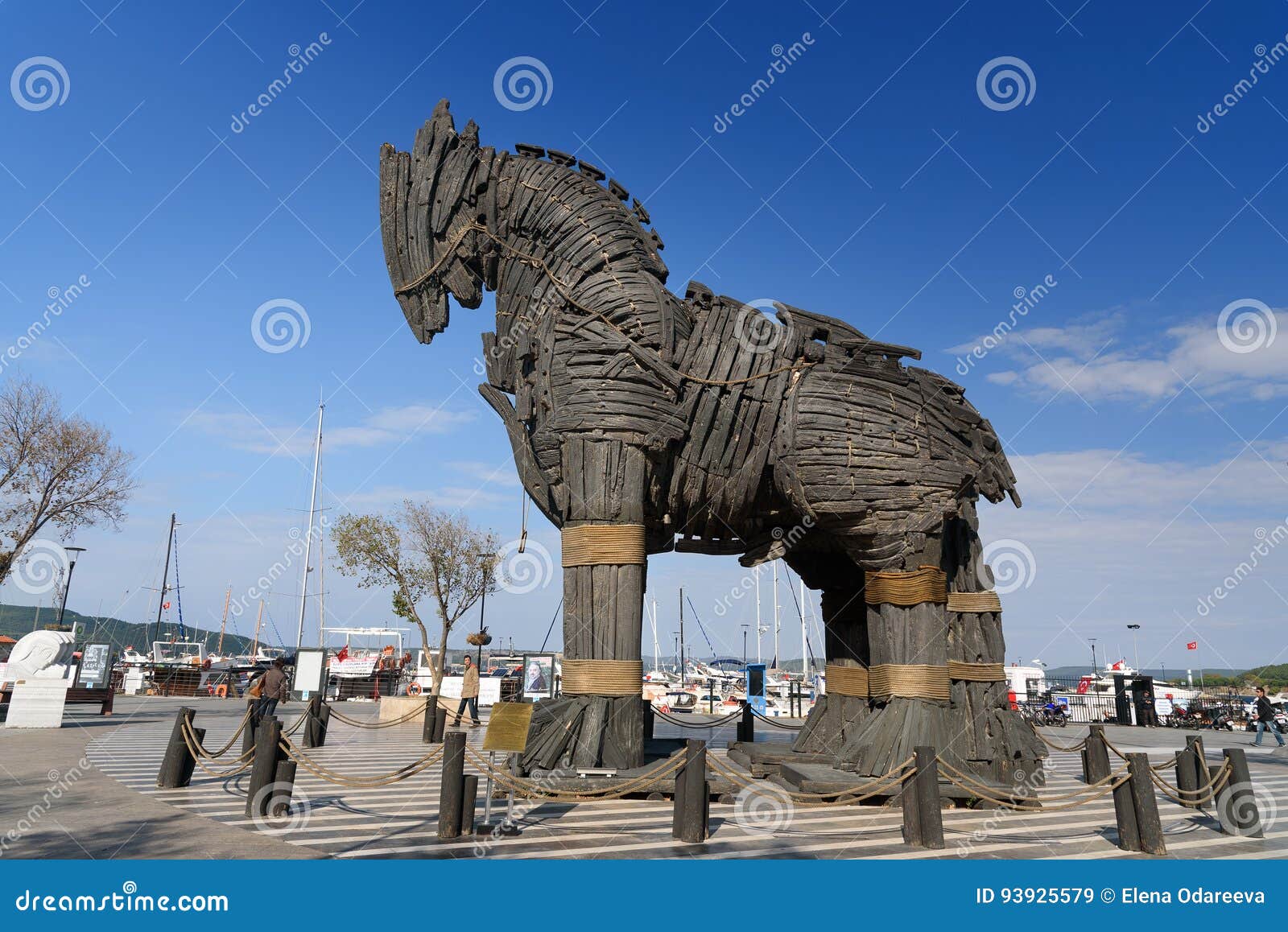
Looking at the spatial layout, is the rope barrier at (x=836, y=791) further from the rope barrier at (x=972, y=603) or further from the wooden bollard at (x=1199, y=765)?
the wooden bollard at (x=1199, y=765)

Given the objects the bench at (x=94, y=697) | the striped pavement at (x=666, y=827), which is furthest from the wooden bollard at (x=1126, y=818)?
the bench at (x=94, y=697)

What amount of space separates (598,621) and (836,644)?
3582mm

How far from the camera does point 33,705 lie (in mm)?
13312

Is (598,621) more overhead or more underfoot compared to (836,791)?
more overhead

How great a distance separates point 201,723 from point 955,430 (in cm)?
1461

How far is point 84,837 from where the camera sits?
5.35 m

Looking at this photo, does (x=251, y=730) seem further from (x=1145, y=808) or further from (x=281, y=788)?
(x=1145, y=808)

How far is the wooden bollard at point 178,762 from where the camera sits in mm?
7383

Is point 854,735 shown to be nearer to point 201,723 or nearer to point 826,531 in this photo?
point 826,531

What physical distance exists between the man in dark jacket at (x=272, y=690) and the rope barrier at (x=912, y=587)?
8267 mm

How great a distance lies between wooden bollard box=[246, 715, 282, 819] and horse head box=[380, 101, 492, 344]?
398 centimetres

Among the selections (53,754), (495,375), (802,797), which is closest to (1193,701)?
(802,797)

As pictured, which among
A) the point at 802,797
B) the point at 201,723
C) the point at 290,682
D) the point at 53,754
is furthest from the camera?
the point at 290,682

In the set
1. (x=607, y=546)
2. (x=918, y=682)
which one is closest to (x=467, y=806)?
(x=607, y=546)
